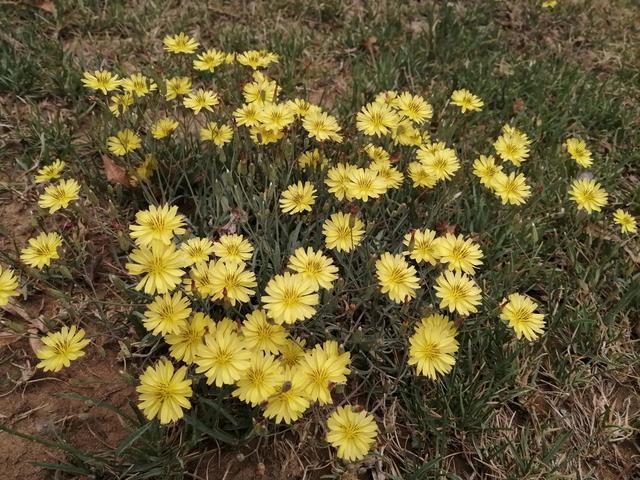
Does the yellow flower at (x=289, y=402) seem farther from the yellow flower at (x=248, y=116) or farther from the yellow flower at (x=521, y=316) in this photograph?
the yellow flower at (x=248, y=116)

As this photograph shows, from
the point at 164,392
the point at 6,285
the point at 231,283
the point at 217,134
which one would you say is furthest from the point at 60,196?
the point at 164,392

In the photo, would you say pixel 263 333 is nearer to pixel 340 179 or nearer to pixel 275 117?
pixel 340 179

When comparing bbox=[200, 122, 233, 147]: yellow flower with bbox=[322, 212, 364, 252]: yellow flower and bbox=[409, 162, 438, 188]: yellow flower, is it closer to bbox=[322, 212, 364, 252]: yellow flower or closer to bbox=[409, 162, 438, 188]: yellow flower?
bbox=[322, 212, 364, 252]: yellow flower

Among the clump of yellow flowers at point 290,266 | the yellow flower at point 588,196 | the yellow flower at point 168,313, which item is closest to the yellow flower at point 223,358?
the clump of yellow flowers at point 290,266

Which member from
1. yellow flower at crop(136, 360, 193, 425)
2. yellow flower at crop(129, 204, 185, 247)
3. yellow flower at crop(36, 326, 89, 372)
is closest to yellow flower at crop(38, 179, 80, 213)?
yellow flower at crop(129, 204, 185, 247)

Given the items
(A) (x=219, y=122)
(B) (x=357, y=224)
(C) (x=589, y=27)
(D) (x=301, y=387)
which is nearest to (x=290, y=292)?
(D) (x=301, y=387)

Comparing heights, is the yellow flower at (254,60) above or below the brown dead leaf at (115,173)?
above

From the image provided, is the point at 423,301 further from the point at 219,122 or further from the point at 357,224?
the point at 219,122
